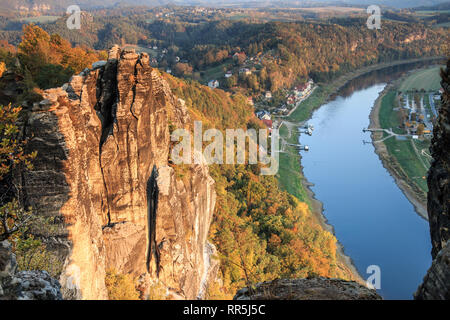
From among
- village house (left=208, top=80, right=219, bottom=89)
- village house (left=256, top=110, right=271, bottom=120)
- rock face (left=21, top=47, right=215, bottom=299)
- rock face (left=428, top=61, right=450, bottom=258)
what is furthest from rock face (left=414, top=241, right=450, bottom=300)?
village house (left=208, top=80, right=219, bottom=89)

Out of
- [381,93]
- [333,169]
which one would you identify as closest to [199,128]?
[333,169]

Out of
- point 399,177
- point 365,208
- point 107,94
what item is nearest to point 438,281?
point 107,94

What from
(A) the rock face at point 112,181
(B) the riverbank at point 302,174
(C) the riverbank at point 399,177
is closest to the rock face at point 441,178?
(A) the rock face at point 112,181

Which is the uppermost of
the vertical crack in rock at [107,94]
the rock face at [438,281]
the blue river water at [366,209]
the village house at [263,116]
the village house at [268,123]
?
the vertical crack in rock at [107,94]

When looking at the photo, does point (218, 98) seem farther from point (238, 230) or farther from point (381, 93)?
point (381, 93)

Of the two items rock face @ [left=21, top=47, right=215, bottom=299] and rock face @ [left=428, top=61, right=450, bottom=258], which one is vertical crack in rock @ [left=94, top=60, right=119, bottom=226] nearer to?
rock face @ [left=21, top=47, right=215, bottom=299]

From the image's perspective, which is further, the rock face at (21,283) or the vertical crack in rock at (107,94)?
the vertical crack in rock at (107,94)

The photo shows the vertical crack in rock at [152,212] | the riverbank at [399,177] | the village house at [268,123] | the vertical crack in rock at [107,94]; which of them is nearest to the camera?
the vertical crack in rock at [107,94]

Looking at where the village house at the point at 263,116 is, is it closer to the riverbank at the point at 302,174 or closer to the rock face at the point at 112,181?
the riverbank at the point at 302,174
